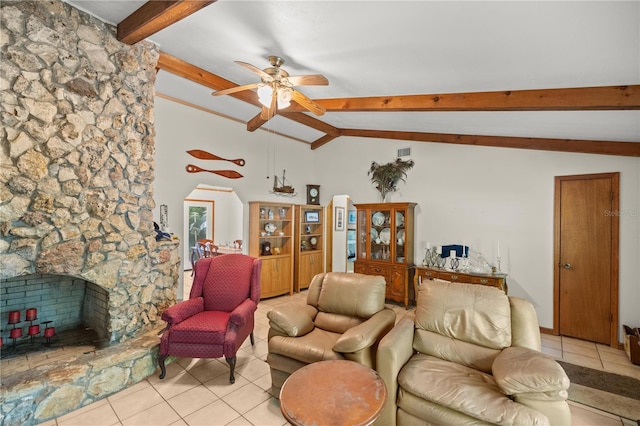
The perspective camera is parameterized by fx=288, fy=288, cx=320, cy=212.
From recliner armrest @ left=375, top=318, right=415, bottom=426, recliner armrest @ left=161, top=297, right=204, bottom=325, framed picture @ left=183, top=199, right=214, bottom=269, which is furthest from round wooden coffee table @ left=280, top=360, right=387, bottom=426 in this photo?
framed picture @ left=183, top=199, right=214, bottom=269

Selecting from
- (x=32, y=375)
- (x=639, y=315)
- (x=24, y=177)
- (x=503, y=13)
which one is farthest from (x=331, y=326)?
(x=639, y=315)

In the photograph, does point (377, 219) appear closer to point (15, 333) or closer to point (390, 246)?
point (390, 246)

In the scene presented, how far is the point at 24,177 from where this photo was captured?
2.26 meters

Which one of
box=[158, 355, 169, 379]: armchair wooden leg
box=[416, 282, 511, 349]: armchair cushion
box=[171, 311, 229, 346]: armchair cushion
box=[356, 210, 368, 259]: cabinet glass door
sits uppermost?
box=[356, 210, 368, 259]: cabinet glass door

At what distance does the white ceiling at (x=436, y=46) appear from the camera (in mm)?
1690

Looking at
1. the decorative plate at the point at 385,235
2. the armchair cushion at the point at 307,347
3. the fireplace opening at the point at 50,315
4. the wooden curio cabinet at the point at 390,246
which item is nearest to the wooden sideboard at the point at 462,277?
the wooden curio cabinet at the point at 390,246

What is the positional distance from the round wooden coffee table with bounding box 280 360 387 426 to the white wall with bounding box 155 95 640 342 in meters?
3.38

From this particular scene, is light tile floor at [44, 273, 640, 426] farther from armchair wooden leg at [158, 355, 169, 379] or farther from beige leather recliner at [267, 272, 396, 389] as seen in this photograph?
beige leather recliner at [267, 272, 396, 389]

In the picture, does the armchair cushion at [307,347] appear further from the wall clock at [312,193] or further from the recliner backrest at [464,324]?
the wall clock at [312,193]

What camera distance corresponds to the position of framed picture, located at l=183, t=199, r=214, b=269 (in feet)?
25.0

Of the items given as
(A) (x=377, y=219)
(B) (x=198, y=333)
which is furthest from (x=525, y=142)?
(B) (x=198, y=333)

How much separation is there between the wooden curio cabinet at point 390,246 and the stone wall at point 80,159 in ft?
10.5

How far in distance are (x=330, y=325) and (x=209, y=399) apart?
1.19 meters

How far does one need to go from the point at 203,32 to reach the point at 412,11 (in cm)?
186
